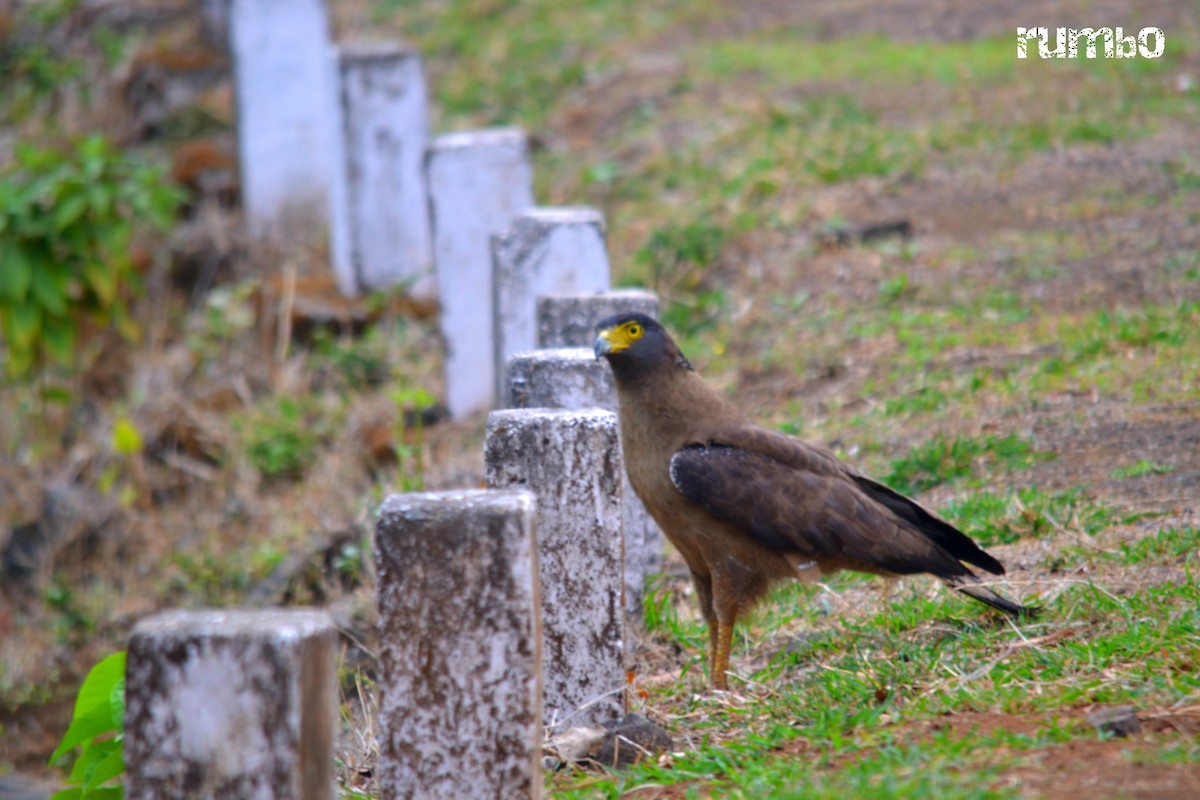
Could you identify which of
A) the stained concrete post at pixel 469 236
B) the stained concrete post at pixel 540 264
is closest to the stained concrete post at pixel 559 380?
the stained concrete post at pixel 540 264

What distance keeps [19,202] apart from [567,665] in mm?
6043

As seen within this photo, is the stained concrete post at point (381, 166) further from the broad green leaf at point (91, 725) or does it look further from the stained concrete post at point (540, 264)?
the broad green leaf at point (91, 725)

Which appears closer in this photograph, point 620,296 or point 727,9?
point 620,296

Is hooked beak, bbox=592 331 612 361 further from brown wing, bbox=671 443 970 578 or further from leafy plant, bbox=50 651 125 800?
leafy plant, bbox=50 651 125 800

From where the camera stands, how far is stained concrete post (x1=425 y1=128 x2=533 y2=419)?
7.65 m

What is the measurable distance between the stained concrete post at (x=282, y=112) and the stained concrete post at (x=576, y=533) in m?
6.62

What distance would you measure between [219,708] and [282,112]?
801 cm

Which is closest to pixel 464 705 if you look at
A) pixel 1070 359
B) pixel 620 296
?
pixel 620 296

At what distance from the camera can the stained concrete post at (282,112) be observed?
988 centimetres

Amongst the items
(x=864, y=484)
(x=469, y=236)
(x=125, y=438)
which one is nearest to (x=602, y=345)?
(x=864, y=484)

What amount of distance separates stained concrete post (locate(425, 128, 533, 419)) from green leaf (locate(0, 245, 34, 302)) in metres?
2.58

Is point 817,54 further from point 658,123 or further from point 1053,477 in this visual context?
point 1053,477

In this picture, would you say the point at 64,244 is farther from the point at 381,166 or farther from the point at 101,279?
the point at 381,166

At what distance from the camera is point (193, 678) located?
2633 mm
